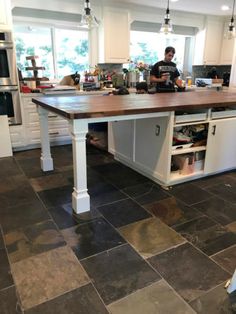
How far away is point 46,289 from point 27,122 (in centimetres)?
291

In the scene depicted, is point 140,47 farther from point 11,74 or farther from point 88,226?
point 88,226

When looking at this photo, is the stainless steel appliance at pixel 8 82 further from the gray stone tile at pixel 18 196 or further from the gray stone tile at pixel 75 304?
the gray stone tile at pixel 75 304

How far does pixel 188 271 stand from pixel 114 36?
4154 mm

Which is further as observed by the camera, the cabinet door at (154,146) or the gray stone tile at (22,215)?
the cabinet door at (154,146)

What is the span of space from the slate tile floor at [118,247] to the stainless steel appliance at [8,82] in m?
1.14

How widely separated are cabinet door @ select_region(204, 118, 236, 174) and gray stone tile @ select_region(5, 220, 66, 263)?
5.89 feet

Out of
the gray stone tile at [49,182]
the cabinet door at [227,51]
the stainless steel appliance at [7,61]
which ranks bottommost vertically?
the gray stone tile at [49,182]

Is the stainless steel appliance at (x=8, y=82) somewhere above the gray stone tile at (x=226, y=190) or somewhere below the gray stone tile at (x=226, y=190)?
above

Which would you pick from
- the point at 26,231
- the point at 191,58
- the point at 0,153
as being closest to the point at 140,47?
the point at 191,58

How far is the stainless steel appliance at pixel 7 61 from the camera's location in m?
3.40

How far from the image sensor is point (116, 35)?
4645 millimetres

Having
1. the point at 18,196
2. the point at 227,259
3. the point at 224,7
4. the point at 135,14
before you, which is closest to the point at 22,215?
the point at 18,196

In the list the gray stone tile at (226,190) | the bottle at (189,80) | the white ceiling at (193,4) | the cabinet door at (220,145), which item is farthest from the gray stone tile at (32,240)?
the bottle at (189,80)

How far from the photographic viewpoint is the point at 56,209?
2.35 m
